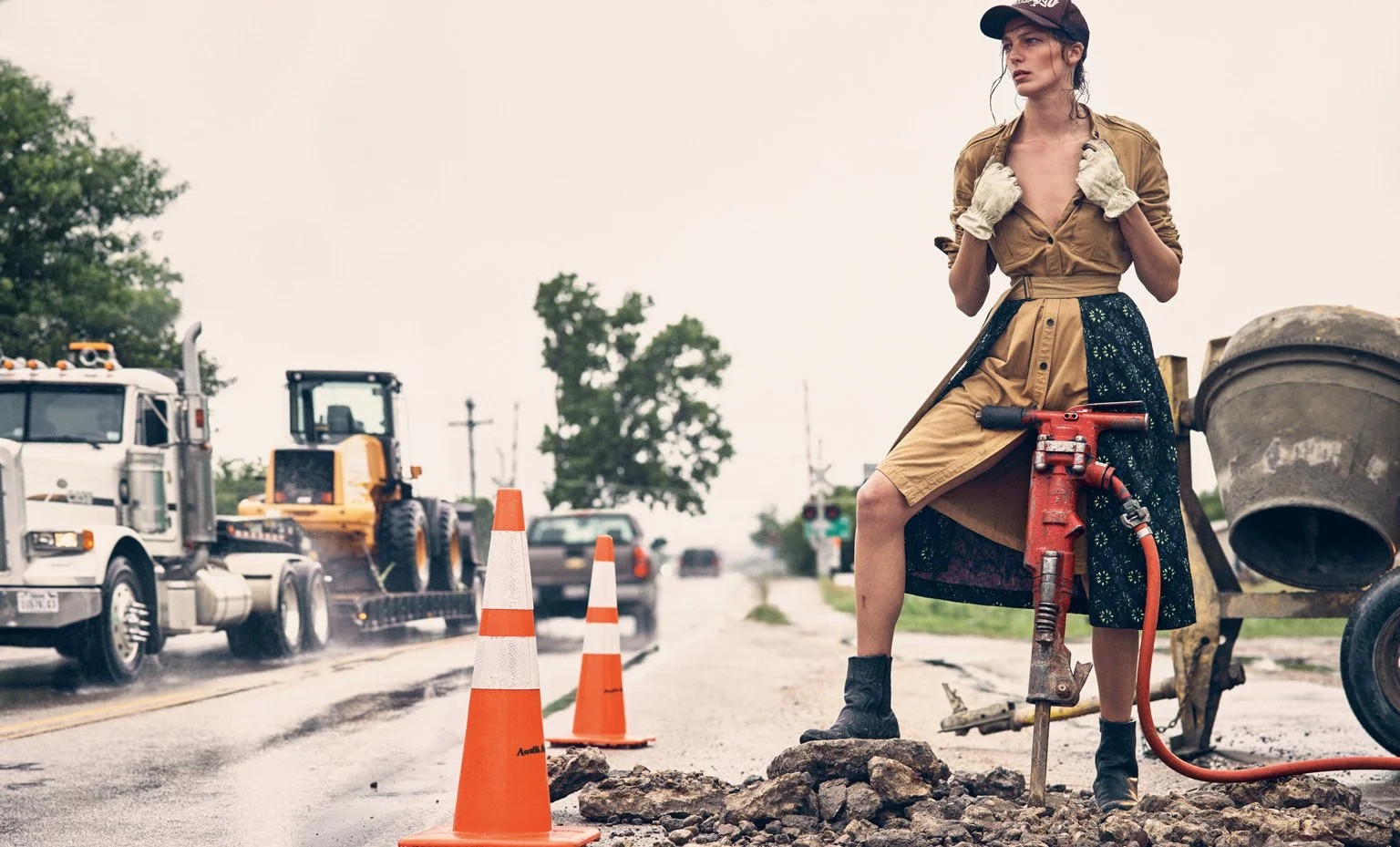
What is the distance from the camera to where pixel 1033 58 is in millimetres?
4652

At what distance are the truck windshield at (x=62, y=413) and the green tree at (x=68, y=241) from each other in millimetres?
21875

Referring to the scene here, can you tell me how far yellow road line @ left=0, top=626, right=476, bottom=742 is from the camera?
27.3ft

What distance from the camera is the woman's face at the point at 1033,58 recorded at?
4.64 metres

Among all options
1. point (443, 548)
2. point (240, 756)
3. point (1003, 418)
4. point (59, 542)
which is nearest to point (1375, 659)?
point (1003, 418)

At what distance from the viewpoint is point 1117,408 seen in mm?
4645

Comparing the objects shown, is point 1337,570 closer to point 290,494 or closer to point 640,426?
point 290,494

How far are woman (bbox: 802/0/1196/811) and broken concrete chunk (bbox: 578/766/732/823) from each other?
47 cm

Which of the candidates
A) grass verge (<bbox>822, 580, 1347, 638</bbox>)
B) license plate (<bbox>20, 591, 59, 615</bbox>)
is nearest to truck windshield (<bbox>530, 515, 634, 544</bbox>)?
grass verge (<bbox>822, 580, 1347, 638</bbox>)

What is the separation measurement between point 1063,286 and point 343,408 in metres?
15.9

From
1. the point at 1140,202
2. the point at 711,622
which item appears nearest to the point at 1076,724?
the point at 1140,202

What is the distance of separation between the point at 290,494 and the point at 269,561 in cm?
340

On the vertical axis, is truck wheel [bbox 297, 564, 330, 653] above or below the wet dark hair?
below

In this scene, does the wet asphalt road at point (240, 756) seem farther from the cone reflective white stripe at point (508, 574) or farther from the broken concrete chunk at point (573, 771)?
the cone reflective white stripe at point (508, 574)

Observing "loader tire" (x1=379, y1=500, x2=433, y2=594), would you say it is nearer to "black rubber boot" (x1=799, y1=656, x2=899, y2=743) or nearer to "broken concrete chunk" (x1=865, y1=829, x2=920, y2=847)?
"black rubber boot" (x1=799, y1=656, x2=899, y2=743)
